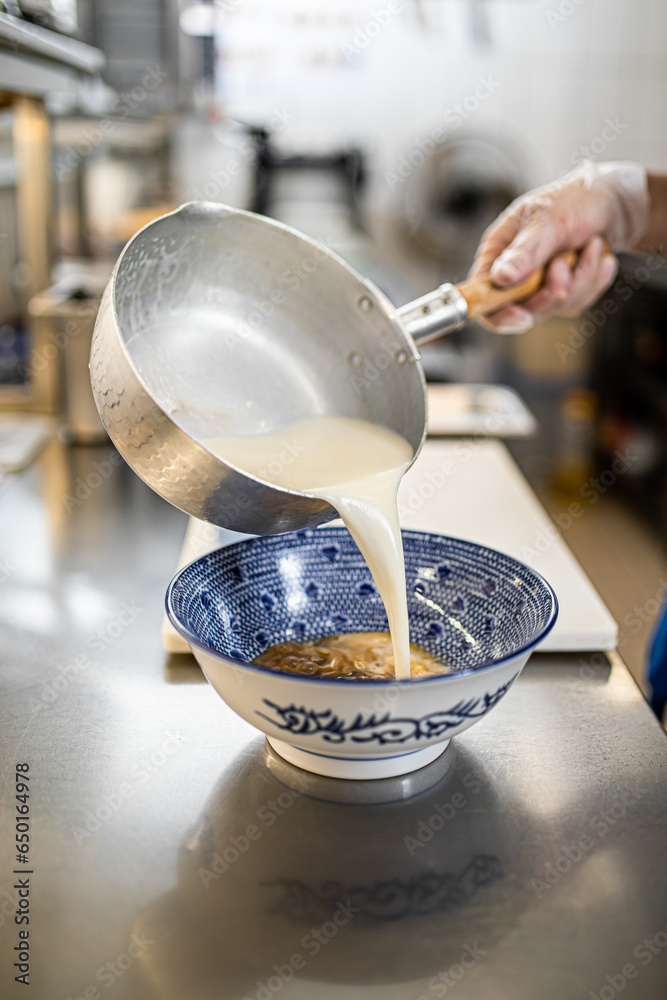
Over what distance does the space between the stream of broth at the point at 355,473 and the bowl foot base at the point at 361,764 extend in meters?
0.08

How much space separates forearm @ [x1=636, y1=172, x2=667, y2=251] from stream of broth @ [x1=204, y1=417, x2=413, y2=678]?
0.69 meters

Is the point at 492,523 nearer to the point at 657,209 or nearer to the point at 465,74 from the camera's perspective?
the point at 657,209

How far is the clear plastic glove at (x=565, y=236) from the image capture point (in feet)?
3.71

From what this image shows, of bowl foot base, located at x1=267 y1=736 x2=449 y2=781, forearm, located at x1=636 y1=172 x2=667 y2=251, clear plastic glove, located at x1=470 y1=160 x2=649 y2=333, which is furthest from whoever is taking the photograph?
forearm, located at x1=636 y1=172 x2=667 y2=251

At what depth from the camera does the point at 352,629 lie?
2.90 ft

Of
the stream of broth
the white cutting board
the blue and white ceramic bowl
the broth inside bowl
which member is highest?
the stream of broth

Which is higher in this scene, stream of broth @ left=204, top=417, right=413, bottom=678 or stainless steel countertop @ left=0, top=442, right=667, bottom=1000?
stream of broth @ left=204, top=417, right=413, bottom=678

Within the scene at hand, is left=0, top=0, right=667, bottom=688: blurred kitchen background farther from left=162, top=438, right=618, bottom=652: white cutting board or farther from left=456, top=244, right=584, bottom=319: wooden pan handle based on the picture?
left=456, top=244, right=584, bottom=319: wooden pan handle

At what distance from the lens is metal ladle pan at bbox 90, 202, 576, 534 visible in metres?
0.86

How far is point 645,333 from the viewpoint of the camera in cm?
329

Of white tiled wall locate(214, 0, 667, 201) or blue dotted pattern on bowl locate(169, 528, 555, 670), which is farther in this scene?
white tiled wall locate(214, 0, 667, 201)

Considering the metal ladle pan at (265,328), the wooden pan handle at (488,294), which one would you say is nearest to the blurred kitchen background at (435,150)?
the wooden pan handle at (488,294)

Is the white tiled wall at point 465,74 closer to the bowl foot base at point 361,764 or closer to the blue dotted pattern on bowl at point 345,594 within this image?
the blue dotted pattern on bowl at point 345,594

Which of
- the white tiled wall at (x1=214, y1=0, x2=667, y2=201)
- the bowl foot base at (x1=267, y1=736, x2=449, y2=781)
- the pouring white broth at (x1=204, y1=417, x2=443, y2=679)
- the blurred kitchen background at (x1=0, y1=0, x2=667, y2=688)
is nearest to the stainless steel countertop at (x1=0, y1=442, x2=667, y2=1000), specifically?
the bowl foot base at (x1=267, y1=736, x2=449, y2=781)
